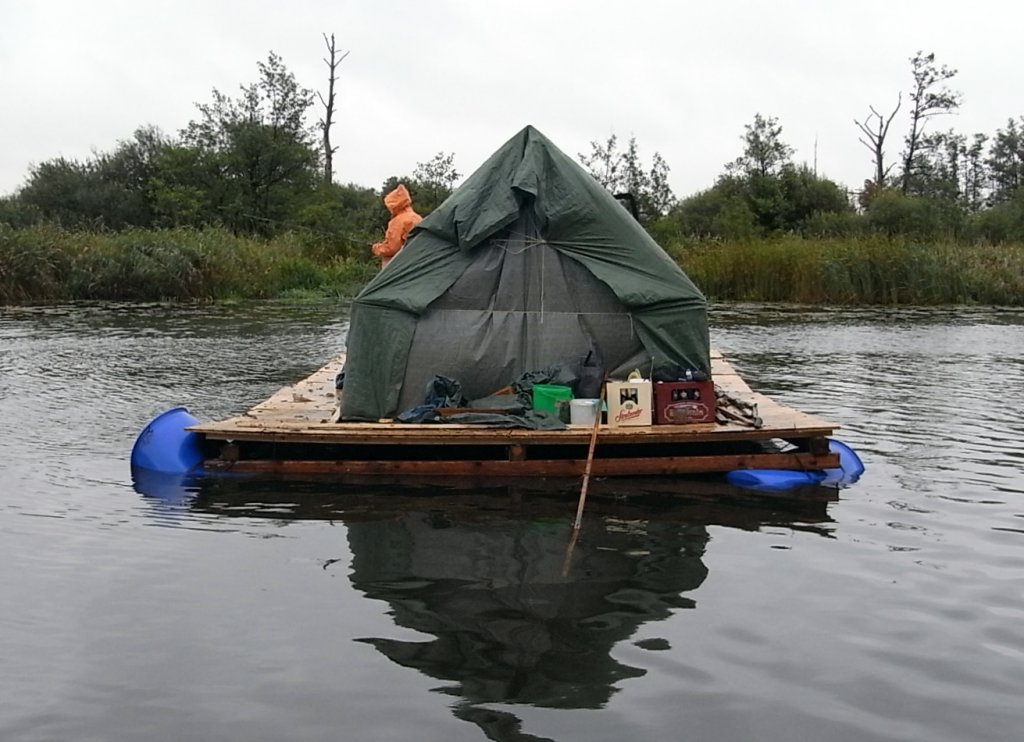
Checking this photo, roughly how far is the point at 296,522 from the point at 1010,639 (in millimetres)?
4089

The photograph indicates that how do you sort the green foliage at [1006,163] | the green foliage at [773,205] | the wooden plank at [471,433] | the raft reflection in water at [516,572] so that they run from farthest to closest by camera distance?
the green foliage at [1006,163]
the green foliage at [773,205]
the wooden plank at [471,433]
the raft reflection in water at [516,572]

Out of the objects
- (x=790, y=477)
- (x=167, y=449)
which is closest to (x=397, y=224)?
(x=167, y=449)

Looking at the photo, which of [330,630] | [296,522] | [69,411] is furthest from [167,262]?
[330,630]

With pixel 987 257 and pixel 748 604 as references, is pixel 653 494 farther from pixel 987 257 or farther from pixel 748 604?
pixel 987 257

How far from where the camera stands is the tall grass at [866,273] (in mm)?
24078

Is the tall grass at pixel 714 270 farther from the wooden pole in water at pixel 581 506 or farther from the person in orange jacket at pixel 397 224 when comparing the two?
the wooden pole in water at pixel 581 506

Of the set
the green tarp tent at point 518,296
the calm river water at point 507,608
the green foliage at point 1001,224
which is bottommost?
the calm river water at point 507,608

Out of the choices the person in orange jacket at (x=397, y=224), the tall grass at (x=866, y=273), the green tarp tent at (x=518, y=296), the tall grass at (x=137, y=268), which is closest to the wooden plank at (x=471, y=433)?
the green tarp tent at (x=518, y=296)

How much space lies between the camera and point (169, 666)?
4.48 metres

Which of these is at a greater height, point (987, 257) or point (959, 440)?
point (987, 257)

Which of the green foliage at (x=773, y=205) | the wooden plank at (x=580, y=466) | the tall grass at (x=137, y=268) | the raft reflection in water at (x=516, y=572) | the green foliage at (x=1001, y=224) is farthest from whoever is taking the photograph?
the green foliage at (x=773, y=205)

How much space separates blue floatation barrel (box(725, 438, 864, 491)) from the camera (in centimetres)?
755

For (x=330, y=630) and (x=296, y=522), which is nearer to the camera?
(x=330, y=630)

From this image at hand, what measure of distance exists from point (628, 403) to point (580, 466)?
0.59 m
